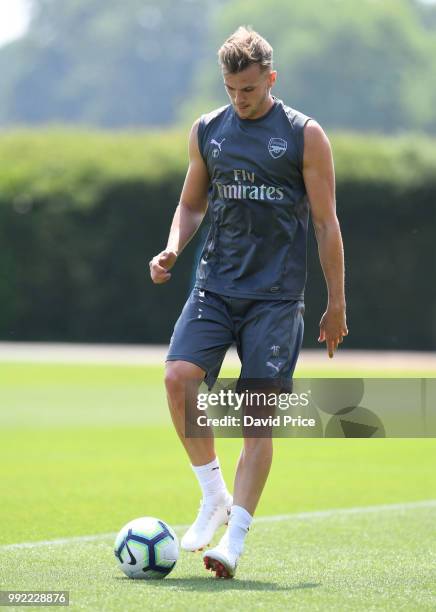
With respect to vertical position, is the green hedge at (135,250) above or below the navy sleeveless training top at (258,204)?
below

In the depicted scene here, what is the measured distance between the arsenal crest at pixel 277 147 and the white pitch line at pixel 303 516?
2.38 meters

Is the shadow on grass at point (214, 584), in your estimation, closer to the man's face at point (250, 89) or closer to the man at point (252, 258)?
the man at point (252, 258)

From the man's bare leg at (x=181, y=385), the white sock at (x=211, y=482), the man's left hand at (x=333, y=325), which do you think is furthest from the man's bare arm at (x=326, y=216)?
the white sock at (x=211, y=482)

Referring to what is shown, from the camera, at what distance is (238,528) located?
6148 millimetres

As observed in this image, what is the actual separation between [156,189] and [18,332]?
4329 millimetres

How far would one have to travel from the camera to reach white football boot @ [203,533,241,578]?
5.99 m

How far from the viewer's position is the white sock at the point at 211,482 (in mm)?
6508

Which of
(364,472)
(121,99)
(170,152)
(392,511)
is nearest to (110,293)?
(170,152)

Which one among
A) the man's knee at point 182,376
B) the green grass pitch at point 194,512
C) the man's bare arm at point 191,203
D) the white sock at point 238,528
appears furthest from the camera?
the man's bare arm at point 191,203

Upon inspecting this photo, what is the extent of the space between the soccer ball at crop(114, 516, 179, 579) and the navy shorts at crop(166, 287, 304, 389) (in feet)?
2.56

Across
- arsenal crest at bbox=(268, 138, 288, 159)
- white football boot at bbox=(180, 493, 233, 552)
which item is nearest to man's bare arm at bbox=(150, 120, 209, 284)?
arsenal crest at bbox=(268, 138, 288, 159)

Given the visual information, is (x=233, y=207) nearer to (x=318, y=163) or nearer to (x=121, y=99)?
(x=318, y=163)

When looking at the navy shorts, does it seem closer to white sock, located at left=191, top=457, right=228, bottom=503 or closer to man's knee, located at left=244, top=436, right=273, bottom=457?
man's knee, located at left=244, top=436, right=273, bottom=457

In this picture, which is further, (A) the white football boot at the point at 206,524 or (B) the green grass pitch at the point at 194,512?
(A) the white football boot at the point at 206,524
